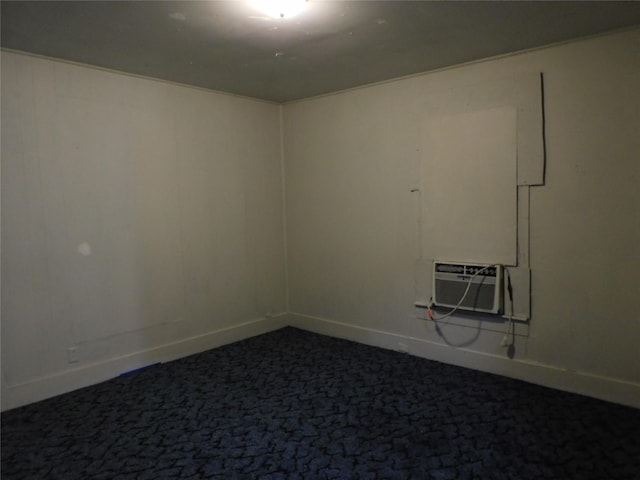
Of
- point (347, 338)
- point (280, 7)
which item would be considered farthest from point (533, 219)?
point (280, 7)

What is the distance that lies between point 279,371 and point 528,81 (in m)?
2.93

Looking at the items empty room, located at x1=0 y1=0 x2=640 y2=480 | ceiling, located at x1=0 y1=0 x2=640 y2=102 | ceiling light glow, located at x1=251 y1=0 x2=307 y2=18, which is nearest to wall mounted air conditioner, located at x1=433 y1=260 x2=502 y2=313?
empty room, located at x1=0 y1=0 x2=640 y2=480

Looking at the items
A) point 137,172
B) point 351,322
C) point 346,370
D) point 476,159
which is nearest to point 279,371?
point 346,370

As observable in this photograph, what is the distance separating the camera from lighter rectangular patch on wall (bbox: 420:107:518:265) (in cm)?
337

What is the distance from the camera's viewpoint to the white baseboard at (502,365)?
2.99m

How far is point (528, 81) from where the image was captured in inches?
127

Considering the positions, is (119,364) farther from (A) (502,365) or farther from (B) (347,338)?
(A) (502,365)

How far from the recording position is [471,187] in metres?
3.54

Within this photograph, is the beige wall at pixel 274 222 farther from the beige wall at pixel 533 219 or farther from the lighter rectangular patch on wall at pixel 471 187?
the lighter rectangular patch on wall at pixel 471 187

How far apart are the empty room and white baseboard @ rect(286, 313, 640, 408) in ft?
0.05

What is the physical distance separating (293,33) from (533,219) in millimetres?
2142

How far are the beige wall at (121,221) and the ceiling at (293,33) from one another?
370 mm

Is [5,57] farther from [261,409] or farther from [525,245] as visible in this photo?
[525,245]

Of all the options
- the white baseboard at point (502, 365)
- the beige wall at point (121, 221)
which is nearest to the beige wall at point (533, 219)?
the white baseboard at point (502, 365)
